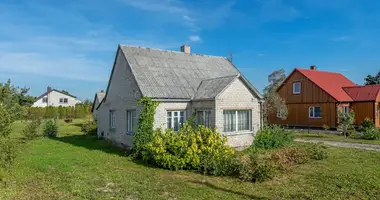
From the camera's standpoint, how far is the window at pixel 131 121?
52.0 feet

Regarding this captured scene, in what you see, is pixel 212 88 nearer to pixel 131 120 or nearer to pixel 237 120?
pixel 237 120

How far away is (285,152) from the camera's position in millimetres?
12422

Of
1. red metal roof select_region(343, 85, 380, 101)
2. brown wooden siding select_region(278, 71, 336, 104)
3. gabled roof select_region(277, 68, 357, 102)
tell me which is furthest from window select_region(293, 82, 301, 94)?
red metal roof select_region(343, 85, 380, 101)

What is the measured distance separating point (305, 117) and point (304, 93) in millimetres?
2714

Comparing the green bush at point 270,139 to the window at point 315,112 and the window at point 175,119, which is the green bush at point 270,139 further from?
the window at point 315,112

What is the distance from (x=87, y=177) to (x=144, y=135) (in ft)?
13.1

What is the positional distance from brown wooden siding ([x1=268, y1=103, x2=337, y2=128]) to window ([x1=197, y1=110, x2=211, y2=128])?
61.1 feet

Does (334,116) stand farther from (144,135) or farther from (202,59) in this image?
(144,135)

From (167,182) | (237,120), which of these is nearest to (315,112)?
(237,120)

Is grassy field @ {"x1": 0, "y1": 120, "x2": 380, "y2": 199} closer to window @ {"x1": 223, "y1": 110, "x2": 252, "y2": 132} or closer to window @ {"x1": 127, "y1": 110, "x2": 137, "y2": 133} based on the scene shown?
window @ {"x1": 127, "y1": 110, "x2": 137, "y2": 133}

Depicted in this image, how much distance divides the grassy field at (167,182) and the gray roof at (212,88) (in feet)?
17.1

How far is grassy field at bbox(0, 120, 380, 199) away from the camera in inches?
317

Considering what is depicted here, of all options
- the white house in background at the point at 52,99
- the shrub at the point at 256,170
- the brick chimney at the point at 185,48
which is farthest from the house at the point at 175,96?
the white house in background at the point at 52,99

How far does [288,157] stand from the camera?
39.5 feet
